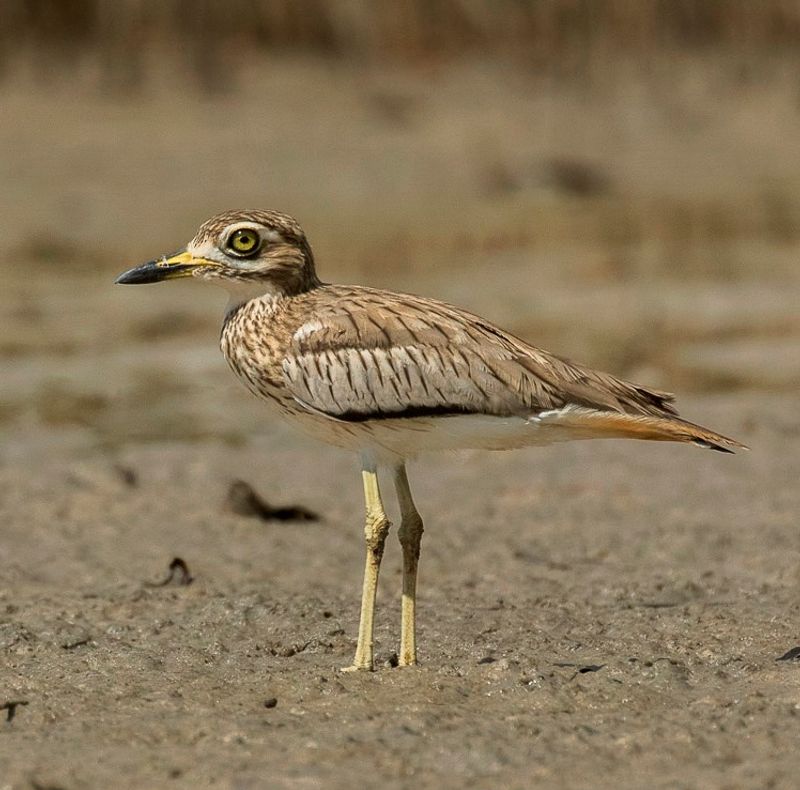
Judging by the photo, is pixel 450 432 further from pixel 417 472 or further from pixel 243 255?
pixel 417 472

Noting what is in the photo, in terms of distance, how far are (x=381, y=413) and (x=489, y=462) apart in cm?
348

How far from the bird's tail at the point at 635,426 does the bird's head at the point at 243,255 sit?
0.94m

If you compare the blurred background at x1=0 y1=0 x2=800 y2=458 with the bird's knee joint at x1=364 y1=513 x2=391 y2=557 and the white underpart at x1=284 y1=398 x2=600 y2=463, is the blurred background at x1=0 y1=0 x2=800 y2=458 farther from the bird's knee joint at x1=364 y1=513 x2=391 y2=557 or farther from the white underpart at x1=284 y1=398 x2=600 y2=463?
the white underpart at x1=284 y1=398 x2=600 y2=463

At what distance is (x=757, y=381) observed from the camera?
31.8ft

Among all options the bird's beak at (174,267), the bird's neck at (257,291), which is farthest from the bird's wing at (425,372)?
the bird's beak at (174,267)

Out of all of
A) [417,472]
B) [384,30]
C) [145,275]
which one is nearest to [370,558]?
[145,275]

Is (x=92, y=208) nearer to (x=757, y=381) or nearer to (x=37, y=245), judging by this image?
(x=37, y=245)

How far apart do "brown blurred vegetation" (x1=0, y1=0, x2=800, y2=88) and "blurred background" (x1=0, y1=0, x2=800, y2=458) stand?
25 millimetres

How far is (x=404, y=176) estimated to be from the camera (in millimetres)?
13875

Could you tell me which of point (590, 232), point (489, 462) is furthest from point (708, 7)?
point (489, 462)

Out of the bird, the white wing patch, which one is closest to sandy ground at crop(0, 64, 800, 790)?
the bird

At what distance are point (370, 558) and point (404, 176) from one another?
9248 millimetres

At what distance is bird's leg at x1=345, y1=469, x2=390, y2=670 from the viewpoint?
4.82 metres

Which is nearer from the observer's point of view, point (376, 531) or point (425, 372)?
point (425, 372)
